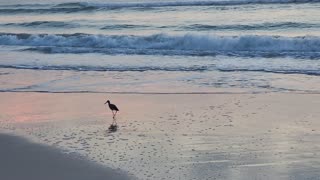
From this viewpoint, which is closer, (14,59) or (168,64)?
(168,64)

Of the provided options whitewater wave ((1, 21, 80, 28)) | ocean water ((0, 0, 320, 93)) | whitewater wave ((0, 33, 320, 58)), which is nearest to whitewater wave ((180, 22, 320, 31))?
ocean water ((0, 0, 320, 93))

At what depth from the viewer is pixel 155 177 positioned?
22.2 ft

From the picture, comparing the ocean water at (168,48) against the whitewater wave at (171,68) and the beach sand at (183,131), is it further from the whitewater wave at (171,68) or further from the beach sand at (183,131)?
the beach sand at (183,131)

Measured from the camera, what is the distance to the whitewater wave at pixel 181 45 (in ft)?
62.8

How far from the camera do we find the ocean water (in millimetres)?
13516

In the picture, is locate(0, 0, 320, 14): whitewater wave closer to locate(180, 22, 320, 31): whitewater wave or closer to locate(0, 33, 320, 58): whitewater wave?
locate(180, 22, 320, 31): whitewater wave

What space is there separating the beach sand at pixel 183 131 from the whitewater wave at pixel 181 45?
729cm

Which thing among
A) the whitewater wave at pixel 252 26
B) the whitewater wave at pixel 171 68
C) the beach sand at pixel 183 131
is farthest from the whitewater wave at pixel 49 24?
the beach sand at pixel 183 131

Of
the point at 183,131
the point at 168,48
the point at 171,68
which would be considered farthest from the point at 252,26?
the point at 183,131

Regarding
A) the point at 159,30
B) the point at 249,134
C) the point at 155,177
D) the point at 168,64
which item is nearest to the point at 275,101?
the point at 249,134

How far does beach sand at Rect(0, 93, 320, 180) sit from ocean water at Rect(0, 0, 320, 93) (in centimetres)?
133

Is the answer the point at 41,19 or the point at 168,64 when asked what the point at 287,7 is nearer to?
the point at 41,19

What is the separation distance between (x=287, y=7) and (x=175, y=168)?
26.5 meters

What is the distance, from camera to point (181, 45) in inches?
846
